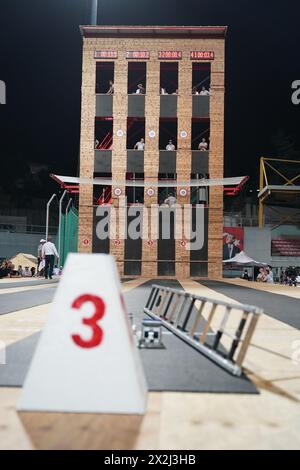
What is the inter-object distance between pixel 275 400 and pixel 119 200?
25.5 metres

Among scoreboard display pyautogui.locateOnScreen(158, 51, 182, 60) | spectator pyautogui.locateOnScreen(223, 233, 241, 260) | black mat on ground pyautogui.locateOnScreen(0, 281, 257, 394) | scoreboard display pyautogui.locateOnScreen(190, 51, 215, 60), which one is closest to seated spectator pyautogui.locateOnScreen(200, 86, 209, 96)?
scoreboard display pyautogui.locateOnScreen(190, 51, 215, 60)

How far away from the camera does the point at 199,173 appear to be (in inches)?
1133

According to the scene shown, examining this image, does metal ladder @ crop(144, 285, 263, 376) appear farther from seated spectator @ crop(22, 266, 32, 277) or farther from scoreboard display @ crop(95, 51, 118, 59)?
scoreboard display @ crop(95, 51, 118, 59)

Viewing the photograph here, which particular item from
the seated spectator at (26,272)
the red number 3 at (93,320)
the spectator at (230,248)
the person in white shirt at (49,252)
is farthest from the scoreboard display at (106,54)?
the red number 3 at (93,320)

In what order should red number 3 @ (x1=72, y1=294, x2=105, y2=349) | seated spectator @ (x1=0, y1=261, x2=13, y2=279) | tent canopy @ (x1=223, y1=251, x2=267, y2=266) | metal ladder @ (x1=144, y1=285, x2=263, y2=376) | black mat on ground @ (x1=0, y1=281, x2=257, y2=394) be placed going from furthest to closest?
1. tent canopy @ (x1=223, y1=251, x2=267, y2=266)
2. seated spectator @ (x1=0, y1=261, x2=13, y2=279)
3. metal ladder @ (x1=144, y1=285, x2=263, y2=376)
4. black mat on ground @ (x1=0, y1=281, x2=257, y2=394)
5. red number 3 @ (x1=72, y1=294, x2=105, y2=349)

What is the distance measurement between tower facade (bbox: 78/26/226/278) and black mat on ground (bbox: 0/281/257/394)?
2345 centimetres

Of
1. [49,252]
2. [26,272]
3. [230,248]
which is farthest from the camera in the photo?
[230,248]

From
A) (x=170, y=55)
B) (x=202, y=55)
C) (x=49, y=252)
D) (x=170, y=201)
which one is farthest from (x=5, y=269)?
(x=202, y=55)

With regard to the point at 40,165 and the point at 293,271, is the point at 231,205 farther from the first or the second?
the point at 40,165

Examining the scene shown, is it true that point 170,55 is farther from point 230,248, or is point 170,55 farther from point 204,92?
point 230,248

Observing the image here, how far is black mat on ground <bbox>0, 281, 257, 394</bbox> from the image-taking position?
135 inches

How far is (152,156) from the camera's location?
95.5 feet

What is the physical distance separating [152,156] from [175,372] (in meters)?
26.0

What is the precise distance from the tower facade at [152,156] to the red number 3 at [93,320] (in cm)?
2509
